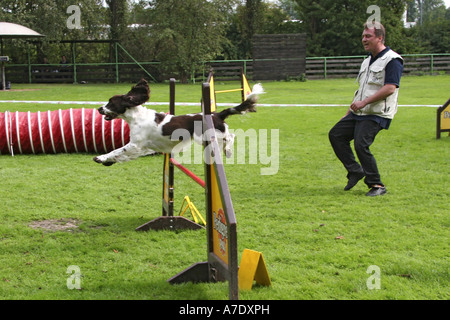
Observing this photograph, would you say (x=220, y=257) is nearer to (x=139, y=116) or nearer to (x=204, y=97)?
(x=204, y=97)

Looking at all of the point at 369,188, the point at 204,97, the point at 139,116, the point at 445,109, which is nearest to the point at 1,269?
the point at 139,116

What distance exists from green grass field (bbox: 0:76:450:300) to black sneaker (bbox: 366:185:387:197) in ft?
0.58

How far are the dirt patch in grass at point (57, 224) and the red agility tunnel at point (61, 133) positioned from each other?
370 cm

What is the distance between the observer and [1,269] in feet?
14.3

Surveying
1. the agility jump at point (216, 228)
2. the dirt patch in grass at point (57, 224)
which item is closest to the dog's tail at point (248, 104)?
the agility jump at point (216, 228)

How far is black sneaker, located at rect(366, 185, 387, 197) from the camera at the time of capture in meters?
6.55

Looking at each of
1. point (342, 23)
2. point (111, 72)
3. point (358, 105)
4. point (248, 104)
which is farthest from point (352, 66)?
point (248, 104)

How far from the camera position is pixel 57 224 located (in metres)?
5.64

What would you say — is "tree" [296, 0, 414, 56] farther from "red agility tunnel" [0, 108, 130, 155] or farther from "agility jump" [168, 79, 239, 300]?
"agility jump" [168, 79, 239, 300]

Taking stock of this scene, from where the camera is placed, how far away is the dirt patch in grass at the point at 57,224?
5.50 m

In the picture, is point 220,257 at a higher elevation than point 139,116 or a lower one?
lower

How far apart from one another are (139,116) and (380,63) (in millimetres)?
3070

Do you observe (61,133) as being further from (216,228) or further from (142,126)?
(216,228)
